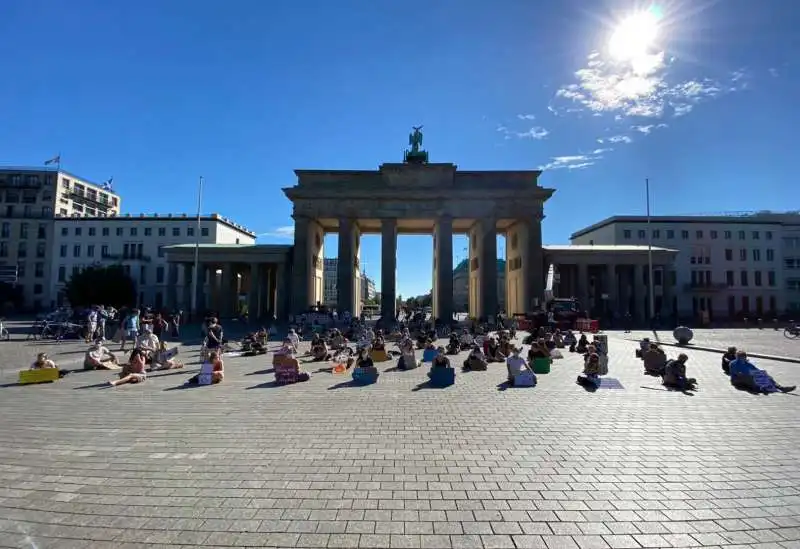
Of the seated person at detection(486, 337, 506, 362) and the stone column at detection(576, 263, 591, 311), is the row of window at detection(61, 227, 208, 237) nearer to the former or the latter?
the stone column at detection(576, 263, 591, 311)

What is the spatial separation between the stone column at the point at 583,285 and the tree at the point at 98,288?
6113cm

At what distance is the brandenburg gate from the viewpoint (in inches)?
1982

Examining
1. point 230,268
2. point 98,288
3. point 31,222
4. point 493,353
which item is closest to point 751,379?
point 493,353

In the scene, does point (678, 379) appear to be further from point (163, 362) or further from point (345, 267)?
point (345, 267)

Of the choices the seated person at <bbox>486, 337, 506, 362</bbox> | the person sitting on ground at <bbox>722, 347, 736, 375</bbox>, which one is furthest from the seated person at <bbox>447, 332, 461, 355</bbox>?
the person sitting on ground at <bbox>722, 347, 736, 375</bbox>

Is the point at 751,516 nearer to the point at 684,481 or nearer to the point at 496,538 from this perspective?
the point at 684,481

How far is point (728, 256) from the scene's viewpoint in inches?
2741

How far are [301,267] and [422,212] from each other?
14.6m

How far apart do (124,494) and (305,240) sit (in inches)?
1852

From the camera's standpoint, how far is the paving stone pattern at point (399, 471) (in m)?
4.37

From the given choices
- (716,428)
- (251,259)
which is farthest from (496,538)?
(251,259)

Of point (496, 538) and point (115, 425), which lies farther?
point (115, 425)

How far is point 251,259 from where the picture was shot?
5534 cm

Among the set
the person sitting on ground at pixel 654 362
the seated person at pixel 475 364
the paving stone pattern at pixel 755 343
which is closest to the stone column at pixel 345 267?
the paving stone pattern at pixel 755 343
